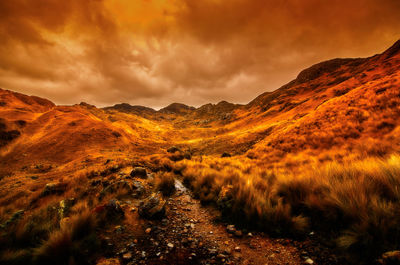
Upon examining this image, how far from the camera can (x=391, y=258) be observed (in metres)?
1.58

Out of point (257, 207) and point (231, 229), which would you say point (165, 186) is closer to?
point (231, 229)

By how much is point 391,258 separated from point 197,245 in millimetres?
2698

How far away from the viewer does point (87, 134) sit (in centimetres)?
3031

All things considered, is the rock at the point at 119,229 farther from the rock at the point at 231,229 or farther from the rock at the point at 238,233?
the rock at the point at 238,233

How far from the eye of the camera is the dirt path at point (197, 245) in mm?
2318

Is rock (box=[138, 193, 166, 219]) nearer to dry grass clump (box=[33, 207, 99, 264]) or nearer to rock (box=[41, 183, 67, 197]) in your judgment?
dry grass clump (box=[33, 207, 99, 264])

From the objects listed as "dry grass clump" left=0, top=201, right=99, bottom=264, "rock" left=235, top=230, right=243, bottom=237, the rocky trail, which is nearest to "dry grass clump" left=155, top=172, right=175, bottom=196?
the rocky trail

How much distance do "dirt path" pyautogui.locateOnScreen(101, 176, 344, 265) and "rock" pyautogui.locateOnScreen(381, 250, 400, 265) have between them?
535 mm

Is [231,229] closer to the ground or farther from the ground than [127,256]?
closer to the ground

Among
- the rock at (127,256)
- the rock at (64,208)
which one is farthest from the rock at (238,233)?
the rock at (64,208)

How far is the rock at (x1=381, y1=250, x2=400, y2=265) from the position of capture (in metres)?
1.57

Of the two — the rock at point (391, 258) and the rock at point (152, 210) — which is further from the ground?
the rock at point (391, 258)

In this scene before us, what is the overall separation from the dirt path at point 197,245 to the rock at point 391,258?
21.1 inches

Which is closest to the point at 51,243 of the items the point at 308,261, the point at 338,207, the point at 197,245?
the point at 197,245
